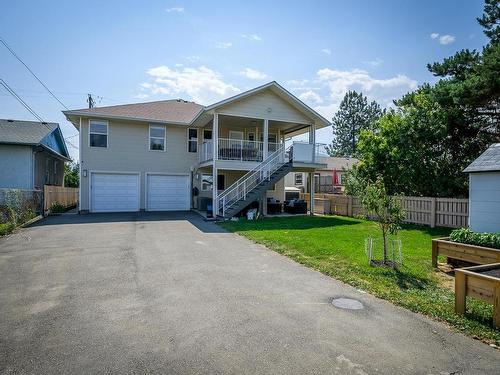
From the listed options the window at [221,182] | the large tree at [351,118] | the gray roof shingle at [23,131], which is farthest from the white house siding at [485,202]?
the large tree at [351,118]

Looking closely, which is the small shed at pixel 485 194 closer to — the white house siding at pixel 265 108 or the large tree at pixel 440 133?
the large tree at pixel 440 133

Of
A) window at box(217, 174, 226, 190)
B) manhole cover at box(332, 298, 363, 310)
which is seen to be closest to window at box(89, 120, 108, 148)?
window at box(217, 174, 226, 190)

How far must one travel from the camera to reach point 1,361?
10.5 feet

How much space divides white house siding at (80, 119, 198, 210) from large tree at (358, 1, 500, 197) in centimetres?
1097

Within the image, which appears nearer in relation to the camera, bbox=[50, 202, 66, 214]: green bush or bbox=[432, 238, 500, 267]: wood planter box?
bbox=[432, 238, 500, 267]: wood planter box

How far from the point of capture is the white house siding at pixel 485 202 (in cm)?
888

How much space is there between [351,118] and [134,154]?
4325 cm

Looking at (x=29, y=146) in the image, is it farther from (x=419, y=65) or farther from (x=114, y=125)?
(x=419, y=65)

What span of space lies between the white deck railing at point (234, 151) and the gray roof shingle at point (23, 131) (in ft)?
29.8

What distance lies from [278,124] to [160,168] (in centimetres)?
761

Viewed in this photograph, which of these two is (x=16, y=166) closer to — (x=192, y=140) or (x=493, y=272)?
(x=192, y=140)

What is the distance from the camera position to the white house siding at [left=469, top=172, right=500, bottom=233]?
888 cm

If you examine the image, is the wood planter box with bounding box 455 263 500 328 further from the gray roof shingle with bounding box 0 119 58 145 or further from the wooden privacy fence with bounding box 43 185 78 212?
the gray roof shingle with bounding box 0 119 58 145

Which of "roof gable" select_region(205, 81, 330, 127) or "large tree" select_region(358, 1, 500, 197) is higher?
"roof gable" select_region(205, 81, 330, 127)
